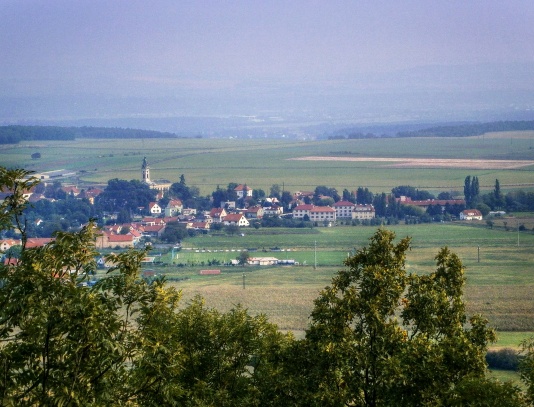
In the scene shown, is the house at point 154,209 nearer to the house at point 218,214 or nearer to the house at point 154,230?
the house at point 218,214

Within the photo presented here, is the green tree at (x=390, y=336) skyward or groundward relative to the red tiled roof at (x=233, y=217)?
skyward

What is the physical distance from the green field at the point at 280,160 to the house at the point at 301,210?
9045mm

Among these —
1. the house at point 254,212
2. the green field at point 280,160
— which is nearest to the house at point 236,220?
the house at point 254,212

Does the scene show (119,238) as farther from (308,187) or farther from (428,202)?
(308,187)

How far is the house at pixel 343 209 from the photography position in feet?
175

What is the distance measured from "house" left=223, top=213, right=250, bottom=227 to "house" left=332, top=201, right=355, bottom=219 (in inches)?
198

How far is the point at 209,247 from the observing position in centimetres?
4319

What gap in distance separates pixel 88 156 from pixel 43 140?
237 inches

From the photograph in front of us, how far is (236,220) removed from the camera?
52094 mm

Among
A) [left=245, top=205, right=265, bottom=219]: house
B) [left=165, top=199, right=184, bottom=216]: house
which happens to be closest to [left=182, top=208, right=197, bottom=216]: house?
[left=165, top=199, right=184, bottom=216]: house

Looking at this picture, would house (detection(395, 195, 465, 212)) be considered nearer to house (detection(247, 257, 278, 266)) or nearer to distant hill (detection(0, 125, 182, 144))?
house (detection(247, 257, 278, 266))

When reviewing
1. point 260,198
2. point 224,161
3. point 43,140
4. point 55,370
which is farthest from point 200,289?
point 43,140

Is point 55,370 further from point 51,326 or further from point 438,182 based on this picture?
point 438,182

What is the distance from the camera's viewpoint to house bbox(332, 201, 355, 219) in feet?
175
